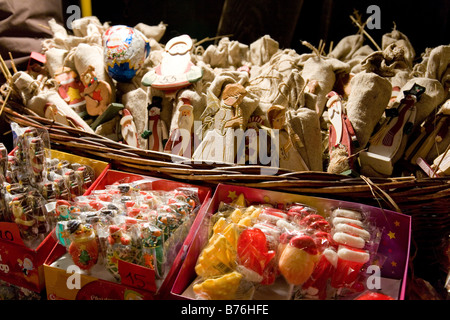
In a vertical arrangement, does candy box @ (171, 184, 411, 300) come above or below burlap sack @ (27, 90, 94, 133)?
below

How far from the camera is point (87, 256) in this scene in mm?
879

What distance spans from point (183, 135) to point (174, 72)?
0.85 ft

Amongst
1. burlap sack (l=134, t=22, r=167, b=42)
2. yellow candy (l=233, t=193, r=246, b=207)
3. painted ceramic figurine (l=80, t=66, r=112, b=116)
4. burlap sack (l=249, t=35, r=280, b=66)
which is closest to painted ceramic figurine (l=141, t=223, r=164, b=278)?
yellow candy (l=233, t=193, r=246, b=207)

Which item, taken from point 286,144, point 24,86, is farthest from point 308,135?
point 24,86

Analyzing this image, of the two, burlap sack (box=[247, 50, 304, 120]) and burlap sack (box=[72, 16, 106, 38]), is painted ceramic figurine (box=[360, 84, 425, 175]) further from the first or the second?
burlap sack (box=[72, 16, 106, 38])

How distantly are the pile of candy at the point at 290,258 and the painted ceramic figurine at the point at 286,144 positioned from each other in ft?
0.81

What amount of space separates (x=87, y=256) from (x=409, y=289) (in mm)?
716

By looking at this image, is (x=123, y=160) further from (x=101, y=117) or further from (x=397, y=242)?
(x=397, y=242)

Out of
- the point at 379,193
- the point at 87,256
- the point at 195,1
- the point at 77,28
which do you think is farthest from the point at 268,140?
the point at 195,1

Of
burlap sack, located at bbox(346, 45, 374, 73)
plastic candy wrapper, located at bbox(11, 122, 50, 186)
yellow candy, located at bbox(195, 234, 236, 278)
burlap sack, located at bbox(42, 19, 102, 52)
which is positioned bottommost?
yellow candy, located at bbox(195, 234, 236, 278)

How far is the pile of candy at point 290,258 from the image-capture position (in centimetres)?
80

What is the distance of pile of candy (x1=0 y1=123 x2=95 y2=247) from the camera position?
942mm

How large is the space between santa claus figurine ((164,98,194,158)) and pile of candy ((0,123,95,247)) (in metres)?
0.26

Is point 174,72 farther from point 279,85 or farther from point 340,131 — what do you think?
point 340,131
